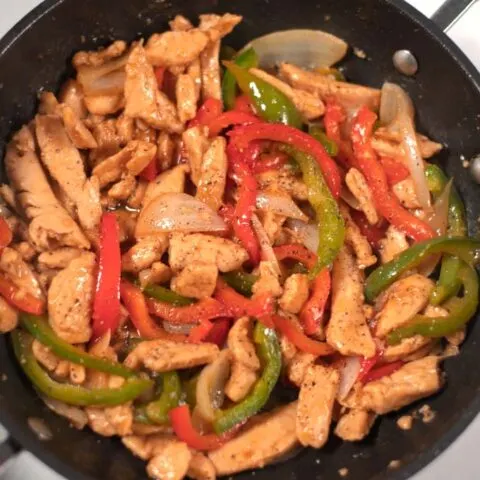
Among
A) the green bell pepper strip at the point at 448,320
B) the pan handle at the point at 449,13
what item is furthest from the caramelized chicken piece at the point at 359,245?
the pan handle at the point at 449,13

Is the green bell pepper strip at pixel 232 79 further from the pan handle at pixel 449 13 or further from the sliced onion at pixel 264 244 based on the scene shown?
the pan handle at pixel 449 13

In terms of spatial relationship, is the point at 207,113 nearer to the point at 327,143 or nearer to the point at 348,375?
the point at 327,143

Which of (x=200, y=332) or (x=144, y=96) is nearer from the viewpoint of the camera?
(x=200, y=332)

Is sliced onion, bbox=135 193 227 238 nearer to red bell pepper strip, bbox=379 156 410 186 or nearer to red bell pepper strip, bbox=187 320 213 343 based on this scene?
red bell pepper strip, bbox=187 320 213 343

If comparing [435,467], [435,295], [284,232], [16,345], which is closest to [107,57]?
[284,232]

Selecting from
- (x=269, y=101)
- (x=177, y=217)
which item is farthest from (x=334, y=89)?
(x=177, y=217)

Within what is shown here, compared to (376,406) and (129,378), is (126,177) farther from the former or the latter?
(376,406)

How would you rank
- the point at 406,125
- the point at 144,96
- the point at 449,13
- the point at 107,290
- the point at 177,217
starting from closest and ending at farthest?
the point at 107,290, the point at 177,217, the point at 144,96, the point at 406,125, the point at 449,13
